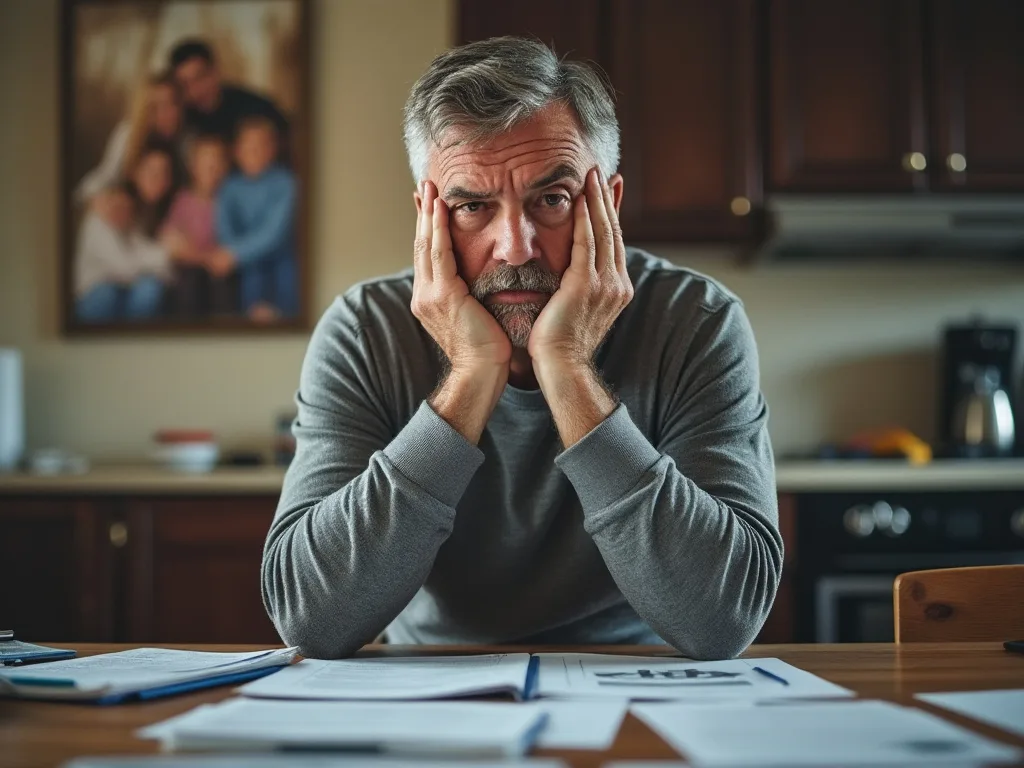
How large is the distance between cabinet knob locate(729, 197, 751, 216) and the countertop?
2.38ft

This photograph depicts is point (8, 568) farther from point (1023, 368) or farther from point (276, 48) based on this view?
point (1023, 368)

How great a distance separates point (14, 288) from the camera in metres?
3.20

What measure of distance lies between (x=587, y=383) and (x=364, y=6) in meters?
2.44

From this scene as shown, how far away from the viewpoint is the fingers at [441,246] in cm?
131

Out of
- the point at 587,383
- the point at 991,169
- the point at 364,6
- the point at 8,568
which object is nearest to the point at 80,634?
the point at 8,568

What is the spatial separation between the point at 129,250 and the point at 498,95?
2181mm

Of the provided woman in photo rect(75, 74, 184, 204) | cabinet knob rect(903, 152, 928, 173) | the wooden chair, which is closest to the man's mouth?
the wooden chair

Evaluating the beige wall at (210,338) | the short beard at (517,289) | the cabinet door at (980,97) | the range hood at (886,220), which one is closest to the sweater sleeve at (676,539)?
the short beard at (517,289)

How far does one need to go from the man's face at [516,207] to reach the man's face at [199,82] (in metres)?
2.06

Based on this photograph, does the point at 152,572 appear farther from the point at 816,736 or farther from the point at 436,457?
the point at 816,736

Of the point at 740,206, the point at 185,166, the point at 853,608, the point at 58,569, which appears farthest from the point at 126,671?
the point at 185,166

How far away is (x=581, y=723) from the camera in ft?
2.33

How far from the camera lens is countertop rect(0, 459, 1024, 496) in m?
2.40

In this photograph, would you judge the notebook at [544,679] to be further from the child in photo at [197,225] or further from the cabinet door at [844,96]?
the child in photo at [197,225]
